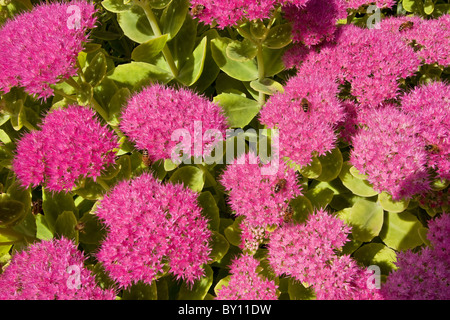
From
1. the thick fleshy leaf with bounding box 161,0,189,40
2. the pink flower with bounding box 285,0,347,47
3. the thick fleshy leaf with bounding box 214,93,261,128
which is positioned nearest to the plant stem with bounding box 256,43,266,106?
the thick fleshy leaf with bounding box 214,93,261,128

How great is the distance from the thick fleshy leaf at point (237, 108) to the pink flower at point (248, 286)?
58 cm

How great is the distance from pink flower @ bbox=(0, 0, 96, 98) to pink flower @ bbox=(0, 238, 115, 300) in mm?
534

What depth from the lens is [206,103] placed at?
4.21ft

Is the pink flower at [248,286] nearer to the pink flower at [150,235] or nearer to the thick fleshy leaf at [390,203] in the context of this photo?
the pink flower at [150,235]

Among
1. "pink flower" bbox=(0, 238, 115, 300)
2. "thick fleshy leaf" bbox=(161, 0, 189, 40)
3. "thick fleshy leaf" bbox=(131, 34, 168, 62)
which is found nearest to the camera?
"pink flower" bbox=(0, 238, 115, 300)

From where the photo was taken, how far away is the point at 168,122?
121 cm

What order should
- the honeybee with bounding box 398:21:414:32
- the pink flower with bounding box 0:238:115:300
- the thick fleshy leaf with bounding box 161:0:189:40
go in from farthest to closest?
the honeybee with bounding box 398:21:414:32, the thick fleshy leaf with bounding box 161:0:189:40, the pink flower with bounding box 0:238:115:300

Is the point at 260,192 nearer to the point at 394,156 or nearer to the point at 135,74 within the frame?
the point at 394,156

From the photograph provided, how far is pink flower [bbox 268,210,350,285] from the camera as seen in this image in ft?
3.78

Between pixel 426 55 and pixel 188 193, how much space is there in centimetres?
121

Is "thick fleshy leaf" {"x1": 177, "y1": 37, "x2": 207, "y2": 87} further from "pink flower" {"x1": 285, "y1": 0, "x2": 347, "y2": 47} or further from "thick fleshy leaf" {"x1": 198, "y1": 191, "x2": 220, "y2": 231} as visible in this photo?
"thick fleshy leaf" {"x1": 198, "y1": 191, "x2": 220, "y2": 231}

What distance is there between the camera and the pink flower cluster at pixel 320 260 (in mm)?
1134

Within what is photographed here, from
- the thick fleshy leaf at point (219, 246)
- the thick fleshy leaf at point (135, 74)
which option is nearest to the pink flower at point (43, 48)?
the thick fleshy leaf at point (135, 74)

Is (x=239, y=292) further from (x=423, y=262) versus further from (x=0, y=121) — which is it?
(x=0, y=121)
